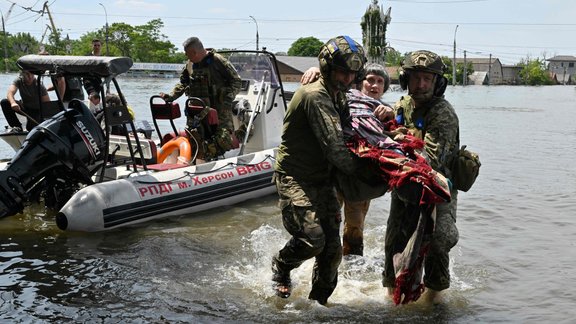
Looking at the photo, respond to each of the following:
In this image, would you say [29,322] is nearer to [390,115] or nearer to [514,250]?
[390,115]

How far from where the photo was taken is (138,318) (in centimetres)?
530

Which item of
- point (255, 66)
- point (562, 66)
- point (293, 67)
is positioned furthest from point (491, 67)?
point (255, 66)

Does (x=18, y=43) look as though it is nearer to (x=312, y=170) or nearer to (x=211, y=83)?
(x=211, y=83)

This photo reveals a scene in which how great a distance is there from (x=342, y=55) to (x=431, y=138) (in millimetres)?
858

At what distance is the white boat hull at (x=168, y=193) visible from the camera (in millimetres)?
7574

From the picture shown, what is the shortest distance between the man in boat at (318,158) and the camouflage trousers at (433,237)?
415 millimetres

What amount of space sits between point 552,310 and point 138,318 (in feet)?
11.6

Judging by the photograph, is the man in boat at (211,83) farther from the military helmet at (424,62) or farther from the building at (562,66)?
the building at (562,66)

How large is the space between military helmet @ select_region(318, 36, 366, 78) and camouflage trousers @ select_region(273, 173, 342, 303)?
0.86 meters

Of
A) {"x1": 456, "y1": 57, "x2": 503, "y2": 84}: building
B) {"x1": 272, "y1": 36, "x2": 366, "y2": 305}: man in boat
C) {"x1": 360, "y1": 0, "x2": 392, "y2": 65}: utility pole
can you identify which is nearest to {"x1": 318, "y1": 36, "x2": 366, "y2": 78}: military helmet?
{"x1": 272, "y1": 36, "x2": 366, "y2": 305}: man in boat

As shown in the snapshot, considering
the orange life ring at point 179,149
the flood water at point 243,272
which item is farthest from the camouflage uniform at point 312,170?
the orange life ring at point 179,149

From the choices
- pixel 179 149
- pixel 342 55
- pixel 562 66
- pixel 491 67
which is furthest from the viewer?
pixel 562 66

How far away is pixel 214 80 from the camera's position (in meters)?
9.16

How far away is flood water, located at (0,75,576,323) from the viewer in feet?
17.9
